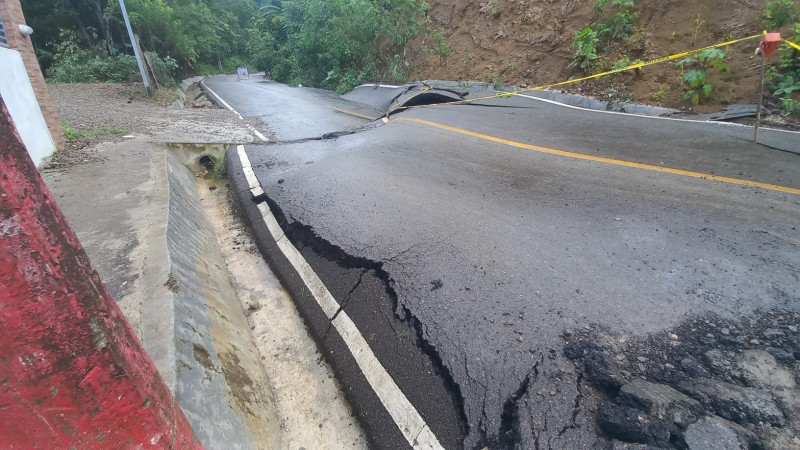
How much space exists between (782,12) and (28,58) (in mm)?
13767

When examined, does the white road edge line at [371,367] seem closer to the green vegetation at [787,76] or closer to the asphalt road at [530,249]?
the asphalt road at [530,249]

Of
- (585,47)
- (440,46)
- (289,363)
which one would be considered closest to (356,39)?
(440,46)

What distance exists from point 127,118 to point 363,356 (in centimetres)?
1125

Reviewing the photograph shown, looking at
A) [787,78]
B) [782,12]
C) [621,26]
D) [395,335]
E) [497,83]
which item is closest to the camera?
[395,335]

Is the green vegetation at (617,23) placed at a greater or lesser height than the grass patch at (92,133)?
greater

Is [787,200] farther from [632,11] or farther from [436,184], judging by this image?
[632,11]

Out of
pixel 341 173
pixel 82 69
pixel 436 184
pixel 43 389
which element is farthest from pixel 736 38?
pixel 82 69

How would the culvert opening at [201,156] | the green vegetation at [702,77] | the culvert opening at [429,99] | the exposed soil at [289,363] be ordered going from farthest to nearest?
the culvert opening at [429,99]
the green vegetation at [702,77]
the culvert opening at [201,156]
the exposed soil at [289,363]

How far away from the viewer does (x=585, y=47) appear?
34.6 ft

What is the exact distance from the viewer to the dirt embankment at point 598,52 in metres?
8.14

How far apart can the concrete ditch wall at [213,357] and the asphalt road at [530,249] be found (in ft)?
2.18

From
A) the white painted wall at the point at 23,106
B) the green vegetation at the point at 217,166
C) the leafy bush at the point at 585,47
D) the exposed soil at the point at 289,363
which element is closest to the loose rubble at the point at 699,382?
the exposed soil at the point at 289,363

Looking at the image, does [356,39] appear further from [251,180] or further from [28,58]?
[251,180]

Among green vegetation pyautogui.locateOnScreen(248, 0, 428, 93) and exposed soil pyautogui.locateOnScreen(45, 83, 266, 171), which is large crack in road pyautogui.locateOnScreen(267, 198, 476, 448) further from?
green vegetation pyautogui.locateOnScreen(248, 0, 428, 93)
